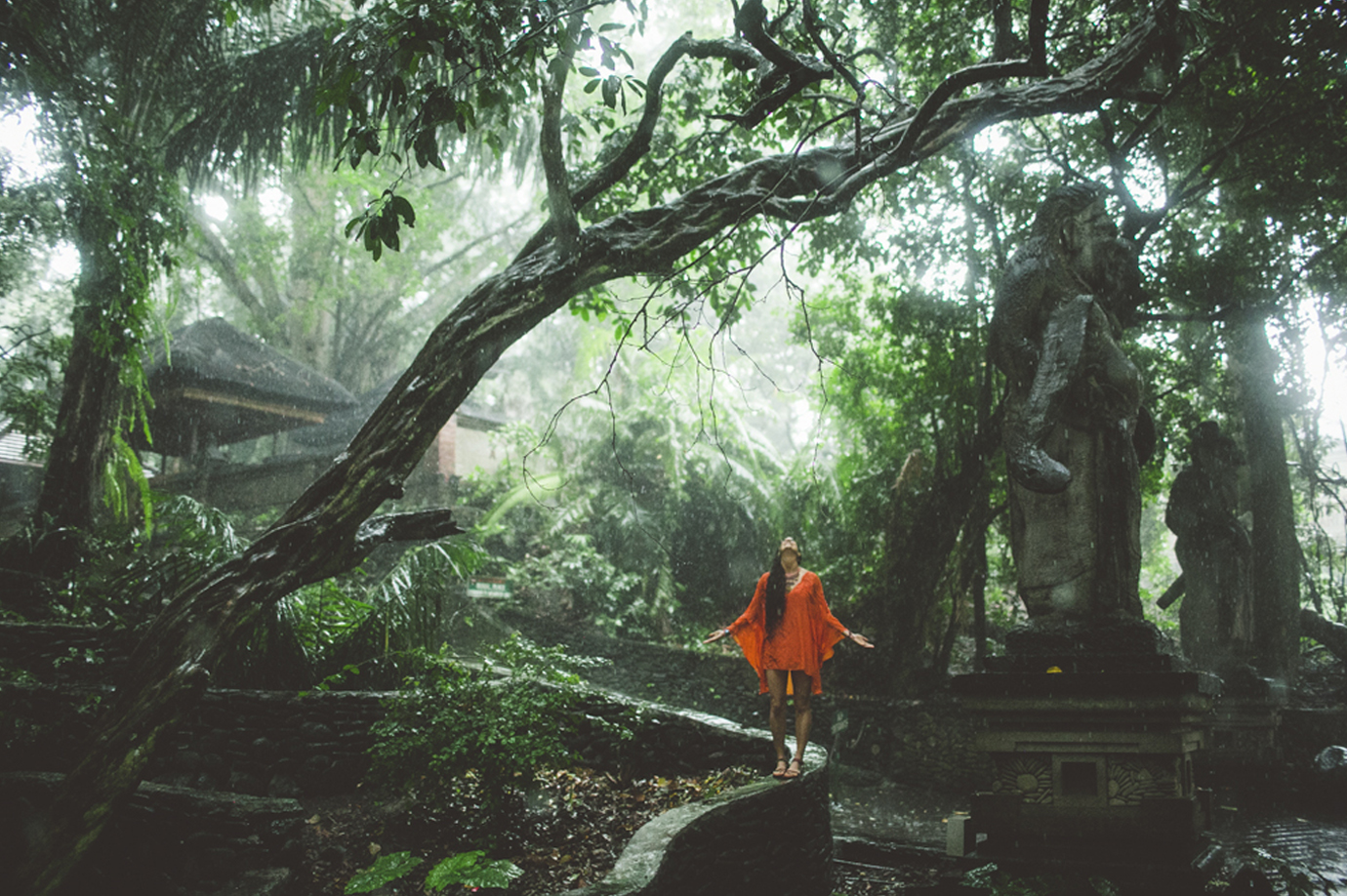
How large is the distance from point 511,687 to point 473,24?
372cm

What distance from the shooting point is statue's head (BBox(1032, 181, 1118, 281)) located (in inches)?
192

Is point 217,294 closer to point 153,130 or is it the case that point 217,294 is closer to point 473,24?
point 153,130

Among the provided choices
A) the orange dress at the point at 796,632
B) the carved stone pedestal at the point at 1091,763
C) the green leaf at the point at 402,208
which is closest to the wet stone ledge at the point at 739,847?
the orange dress at the point at 796,632

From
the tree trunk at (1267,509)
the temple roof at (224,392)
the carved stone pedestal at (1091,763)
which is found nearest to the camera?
the carved stone pedestal at (1091,763)

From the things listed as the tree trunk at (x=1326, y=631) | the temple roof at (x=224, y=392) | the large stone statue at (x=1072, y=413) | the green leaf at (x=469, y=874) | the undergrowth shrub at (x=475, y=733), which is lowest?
the green leaf at (x=469, y=874)

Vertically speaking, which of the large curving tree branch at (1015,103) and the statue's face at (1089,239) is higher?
the large curving tree branch at (1015,103)

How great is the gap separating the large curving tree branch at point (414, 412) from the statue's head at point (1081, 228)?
1.73ft

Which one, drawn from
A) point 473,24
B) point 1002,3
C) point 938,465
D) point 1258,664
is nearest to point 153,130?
point 473,24

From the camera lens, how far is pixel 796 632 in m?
5.25

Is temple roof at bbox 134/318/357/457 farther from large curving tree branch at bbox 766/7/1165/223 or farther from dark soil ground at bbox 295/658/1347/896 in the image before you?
large curving tree branch at bbox 766/7/1165/223

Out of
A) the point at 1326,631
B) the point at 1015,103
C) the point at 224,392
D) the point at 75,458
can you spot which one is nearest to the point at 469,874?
the point at 1015,103

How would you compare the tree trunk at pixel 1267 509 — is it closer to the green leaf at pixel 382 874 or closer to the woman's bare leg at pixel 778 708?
the woman's bare leg at pixel 778 708

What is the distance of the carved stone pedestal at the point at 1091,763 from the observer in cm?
388

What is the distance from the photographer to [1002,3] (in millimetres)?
3869
